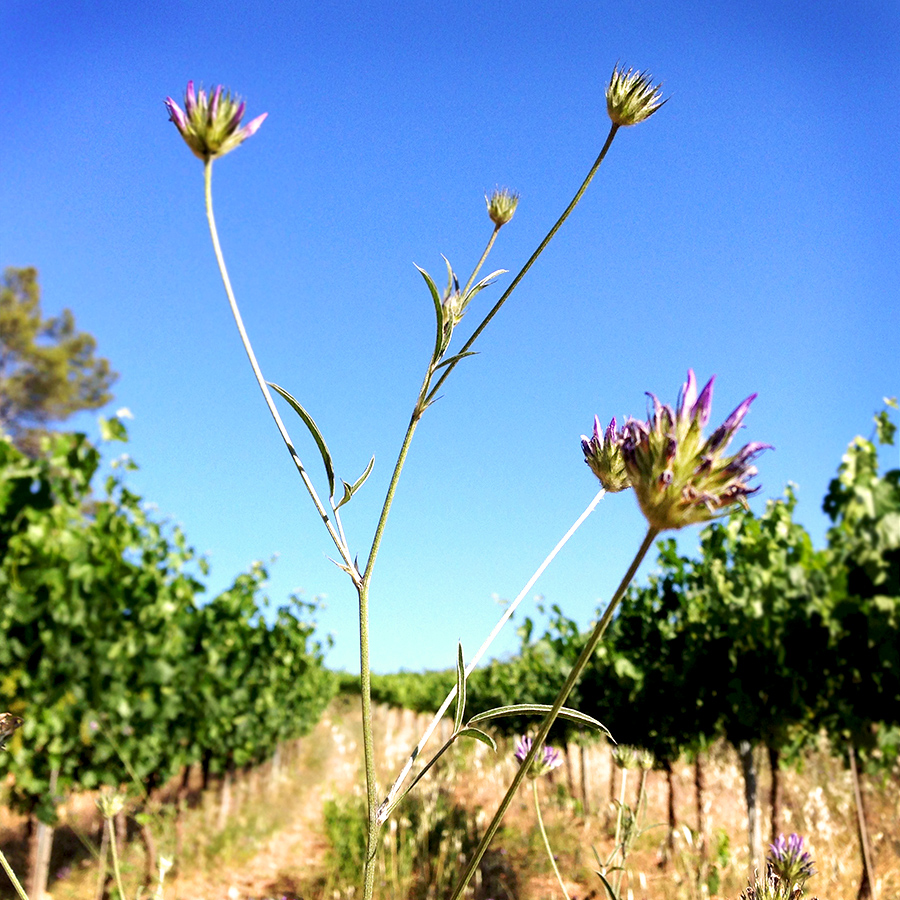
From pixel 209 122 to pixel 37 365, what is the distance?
2924 centimetres

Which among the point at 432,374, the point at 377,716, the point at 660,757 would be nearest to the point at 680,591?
the point at 660,757

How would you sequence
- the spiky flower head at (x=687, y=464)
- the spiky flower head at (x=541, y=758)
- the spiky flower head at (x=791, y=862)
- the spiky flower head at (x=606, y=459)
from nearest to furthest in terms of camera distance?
1. the spiky flower head at (x=687, y=464)
2. the spiky flower head at (x=606, y=459)
3. the spiky flower head at (x=791, y=862)
4. the spiky flower head at (x=541, y=758)

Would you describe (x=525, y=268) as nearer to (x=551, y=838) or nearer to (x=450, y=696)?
(x=450, y=696)

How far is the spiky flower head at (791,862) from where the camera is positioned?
148cm

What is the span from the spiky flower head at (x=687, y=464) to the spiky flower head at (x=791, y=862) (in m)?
0.99

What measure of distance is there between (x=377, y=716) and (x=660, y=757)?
1871 cm

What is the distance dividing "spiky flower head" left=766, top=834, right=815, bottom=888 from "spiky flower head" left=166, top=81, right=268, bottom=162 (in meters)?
1.56

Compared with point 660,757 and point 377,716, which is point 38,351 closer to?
point 377,716

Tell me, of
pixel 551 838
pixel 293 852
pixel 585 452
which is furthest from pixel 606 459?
pixel 293 852

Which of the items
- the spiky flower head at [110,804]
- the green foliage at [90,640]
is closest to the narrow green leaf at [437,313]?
the spiky flower head at [110,804]

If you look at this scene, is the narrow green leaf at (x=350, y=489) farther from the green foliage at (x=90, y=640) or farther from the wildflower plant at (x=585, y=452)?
the green foliage at (x=90, y=640)

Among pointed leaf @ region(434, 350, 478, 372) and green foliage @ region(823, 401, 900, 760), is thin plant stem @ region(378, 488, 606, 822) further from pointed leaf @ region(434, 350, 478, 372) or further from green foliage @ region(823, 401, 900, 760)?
green foliage @ region(823, 401, 900, 760)

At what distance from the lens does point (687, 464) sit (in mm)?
885

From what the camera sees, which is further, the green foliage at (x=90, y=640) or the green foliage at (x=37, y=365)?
the green foliage at (x=37, y=365)
